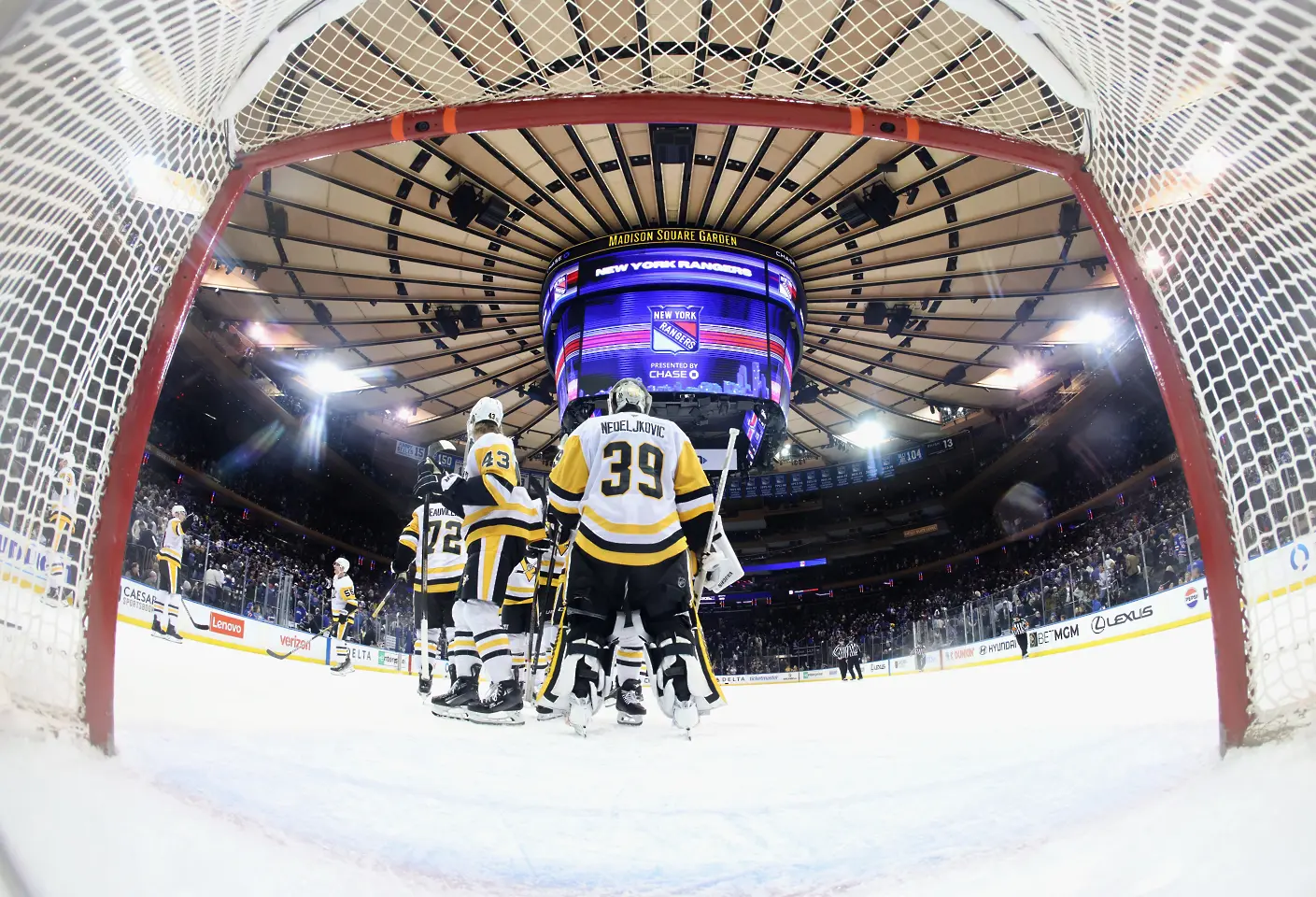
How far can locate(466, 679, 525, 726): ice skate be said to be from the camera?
4074 millimetres

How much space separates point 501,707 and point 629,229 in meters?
Answer: 8.41

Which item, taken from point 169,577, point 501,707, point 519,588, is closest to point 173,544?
point 169,577

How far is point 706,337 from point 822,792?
8388mm

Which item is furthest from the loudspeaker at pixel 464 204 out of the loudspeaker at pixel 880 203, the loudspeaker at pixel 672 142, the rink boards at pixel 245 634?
the rink boards at pixel 245 634

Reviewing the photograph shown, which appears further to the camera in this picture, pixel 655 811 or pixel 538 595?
pixel 538 595

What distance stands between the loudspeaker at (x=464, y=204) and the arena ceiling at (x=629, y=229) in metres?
0.13

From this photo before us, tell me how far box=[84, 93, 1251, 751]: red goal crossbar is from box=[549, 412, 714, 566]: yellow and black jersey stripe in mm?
1558

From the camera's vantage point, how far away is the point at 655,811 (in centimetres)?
206

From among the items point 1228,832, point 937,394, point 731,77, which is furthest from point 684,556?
point 937,394

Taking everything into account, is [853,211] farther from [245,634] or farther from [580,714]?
[245,634]

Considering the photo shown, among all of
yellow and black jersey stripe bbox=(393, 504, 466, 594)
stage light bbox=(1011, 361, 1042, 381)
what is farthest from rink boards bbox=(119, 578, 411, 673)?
stage light bbox=(1011, 361, 1042, 381)

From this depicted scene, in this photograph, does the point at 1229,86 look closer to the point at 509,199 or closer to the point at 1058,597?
the point at 509,199

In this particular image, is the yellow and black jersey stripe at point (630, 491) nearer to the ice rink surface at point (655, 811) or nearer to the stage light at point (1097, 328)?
the ice rink surface at point (655, 811)

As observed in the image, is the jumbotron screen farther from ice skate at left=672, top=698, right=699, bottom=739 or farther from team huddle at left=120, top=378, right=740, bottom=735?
ice skate at left=672, top=698, right=699, bottom=739
